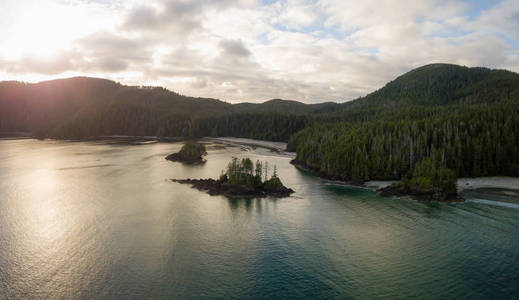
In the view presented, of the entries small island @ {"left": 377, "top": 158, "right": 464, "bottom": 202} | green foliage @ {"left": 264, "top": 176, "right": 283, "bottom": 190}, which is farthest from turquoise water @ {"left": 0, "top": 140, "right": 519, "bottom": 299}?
green foliage @ {"left": 264, "top": 176, "right": 283, "bottom": 190}

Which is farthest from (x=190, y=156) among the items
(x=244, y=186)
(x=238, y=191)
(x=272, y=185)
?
(x=272, y=185)

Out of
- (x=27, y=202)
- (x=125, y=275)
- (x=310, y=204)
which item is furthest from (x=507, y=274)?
(x=27, y=202)

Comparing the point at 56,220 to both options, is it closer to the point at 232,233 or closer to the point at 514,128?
the point at 232,233

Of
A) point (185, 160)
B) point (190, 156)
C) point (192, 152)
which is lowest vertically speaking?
point (185, 160)

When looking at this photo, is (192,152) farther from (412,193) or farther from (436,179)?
(436,179)

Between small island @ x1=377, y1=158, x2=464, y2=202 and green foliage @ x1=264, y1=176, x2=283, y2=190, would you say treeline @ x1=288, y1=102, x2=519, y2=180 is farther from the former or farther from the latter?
green foliage @ x1=264, y1=176, x2=283, y2=190

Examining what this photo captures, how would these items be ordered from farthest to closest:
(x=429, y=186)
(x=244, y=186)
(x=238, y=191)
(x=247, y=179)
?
(x=247, y=179) < (x=244, y=186) < (x=238, y=191) < (x=429, y=186)
